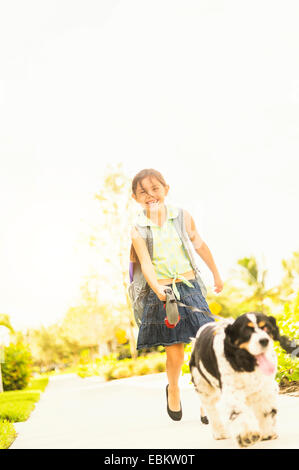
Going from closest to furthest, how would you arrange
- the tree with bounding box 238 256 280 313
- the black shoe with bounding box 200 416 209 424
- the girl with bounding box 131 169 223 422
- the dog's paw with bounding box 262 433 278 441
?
1. the dog's paw with bounding box 262 433 278 441
2. the girl with bounding box 131 169 223 422
3. the black shoe with bounding box 200 416 209 424
4. the tree with bounding box 238 256 280 313

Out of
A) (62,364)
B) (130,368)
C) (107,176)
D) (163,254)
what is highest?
(107,176)

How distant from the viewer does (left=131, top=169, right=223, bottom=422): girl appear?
4277mm

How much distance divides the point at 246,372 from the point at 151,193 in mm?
1667

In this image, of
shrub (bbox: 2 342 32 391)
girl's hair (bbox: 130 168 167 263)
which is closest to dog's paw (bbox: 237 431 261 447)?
girl's hair (bbox: 130 168 167 263)

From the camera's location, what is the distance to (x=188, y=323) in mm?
4309

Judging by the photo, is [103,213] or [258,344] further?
[103,213]

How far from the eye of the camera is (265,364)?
3.02 m

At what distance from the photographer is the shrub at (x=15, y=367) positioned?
15.2 metres

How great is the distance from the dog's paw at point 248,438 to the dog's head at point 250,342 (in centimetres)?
31

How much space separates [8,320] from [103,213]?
4656 millimetres

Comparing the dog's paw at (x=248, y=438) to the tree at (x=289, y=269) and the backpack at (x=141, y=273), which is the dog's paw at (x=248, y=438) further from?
the tree at (x=289, y=269)

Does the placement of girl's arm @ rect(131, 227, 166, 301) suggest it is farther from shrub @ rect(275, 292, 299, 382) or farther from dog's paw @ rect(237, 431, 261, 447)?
shrub @ rect(275, 292, 299, 382)
